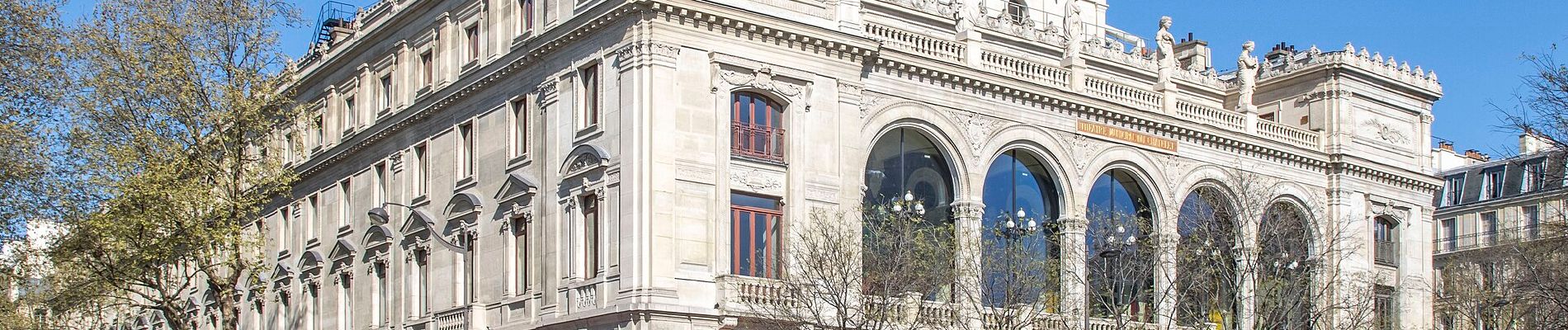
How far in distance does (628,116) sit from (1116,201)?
1504cm

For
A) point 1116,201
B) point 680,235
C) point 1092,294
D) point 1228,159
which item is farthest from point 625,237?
point 1228,159

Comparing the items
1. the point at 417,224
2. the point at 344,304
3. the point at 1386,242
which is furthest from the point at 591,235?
the point at 1386,242

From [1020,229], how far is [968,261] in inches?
140

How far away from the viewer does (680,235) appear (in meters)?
39.4

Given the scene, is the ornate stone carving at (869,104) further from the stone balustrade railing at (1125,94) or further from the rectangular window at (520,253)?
the rectangular window at (520,253)

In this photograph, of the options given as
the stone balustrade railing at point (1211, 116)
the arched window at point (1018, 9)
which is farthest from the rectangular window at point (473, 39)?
the arched window at point (1018, 9)

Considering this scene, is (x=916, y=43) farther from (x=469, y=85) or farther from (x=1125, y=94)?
(x=469, y=85)

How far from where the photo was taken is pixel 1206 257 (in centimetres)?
4484

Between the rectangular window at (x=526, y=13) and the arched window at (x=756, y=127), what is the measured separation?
255 inches

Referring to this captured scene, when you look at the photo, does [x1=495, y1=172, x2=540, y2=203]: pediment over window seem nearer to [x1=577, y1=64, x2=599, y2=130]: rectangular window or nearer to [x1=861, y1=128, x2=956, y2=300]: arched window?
[x1=577, y1=64, x2=599, y2=130]: rectangular window

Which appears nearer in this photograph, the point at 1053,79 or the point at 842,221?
the point at 842,221

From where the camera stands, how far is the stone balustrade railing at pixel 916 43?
145 feet

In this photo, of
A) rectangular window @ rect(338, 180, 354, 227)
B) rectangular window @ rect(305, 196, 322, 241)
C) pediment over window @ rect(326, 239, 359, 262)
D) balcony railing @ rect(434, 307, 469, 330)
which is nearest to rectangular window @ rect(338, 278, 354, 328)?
pediment over window @ rect(326, 239, 359, 262)

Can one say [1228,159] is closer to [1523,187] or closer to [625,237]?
[625,237]
